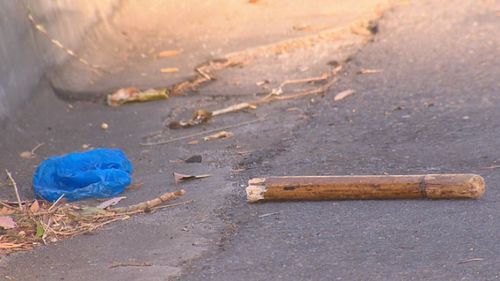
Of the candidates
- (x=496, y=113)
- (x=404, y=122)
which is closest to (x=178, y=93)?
(x=404, y=122)

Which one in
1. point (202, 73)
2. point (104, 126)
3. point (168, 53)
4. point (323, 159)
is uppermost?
point (168, 53)

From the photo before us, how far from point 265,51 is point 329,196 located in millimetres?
4343

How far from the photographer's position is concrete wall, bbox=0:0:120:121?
751 cm

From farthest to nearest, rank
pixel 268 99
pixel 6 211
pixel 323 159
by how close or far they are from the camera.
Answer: pixel 268 99 → pixel 323 159 → pixel 6 211

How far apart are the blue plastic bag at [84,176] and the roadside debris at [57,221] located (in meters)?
0.19

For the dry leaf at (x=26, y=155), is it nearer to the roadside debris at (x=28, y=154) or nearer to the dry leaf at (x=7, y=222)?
the roadside debris at (x=28, y=154)

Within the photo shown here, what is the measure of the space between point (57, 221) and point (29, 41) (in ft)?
10.2

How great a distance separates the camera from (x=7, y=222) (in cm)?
533

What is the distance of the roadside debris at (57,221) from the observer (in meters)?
5.11

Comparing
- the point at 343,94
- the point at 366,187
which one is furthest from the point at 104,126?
the point at 366,187

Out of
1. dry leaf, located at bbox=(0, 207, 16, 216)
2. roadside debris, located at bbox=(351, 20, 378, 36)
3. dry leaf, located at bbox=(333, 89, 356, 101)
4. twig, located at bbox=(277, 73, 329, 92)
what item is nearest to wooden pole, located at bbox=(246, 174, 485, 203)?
dry leaf, located at bbox=(0, 207, 16, 216)

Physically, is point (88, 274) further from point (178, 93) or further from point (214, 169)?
point (178, 93)

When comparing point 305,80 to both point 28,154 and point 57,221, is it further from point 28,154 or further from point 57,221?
point 57,221

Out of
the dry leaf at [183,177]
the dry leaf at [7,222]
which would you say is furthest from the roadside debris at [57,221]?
the dry leaf at [183,177]
